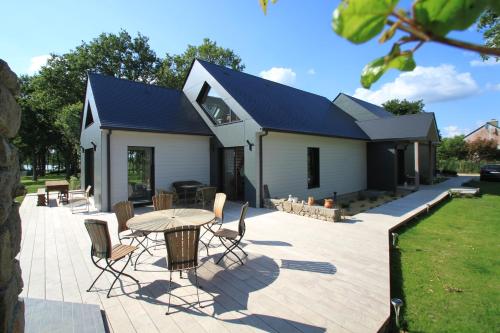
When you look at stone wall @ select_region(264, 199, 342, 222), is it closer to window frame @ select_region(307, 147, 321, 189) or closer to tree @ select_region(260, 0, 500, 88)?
window frame @ select_region(307, 147, 321, 189)

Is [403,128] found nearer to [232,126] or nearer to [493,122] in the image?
[232,126]

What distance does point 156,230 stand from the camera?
4.62 metres

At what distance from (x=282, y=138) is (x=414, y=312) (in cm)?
844

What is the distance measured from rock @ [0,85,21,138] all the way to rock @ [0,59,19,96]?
62 mm

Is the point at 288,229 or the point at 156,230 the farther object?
the point at 288,229

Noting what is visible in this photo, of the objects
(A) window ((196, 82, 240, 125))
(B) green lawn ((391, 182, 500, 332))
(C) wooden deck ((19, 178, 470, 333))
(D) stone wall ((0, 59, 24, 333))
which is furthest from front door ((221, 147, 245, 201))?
(D) stone wall ((0, 59, 24, 333))

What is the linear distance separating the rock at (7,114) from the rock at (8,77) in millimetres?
62

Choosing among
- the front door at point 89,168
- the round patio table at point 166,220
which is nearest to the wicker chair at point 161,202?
the round patio table at point 166,220

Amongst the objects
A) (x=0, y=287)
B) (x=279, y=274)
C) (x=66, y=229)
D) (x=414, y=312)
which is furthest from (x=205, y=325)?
(x=66, y=229)

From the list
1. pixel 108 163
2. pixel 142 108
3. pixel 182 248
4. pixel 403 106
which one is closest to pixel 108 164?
pixel 108 163

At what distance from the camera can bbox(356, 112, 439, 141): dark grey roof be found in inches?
557

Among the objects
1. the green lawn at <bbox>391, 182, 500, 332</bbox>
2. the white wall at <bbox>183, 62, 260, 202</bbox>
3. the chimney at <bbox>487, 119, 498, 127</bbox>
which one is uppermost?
the chimney at <bbox>487, 119, 498, 127</bbox>

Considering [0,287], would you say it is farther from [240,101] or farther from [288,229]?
[240,101]

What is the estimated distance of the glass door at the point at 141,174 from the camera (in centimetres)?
1102
